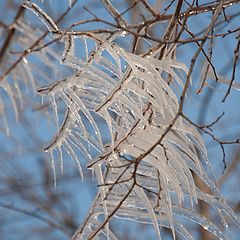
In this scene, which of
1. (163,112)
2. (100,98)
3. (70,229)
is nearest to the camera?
(163,112)

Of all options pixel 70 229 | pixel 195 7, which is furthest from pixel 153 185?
pixel 70 229

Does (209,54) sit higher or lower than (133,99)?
higher

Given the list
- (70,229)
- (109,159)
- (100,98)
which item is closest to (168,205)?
(109,159)

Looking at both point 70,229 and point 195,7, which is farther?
point 70,229

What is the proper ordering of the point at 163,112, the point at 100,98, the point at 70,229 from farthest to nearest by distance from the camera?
the point at 70,229 → the point at 100,98 → the point at 163,112

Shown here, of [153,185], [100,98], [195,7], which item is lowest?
[153,185]

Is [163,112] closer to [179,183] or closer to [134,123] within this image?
[134,123]

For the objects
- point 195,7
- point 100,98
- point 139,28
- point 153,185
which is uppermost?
point 195,7

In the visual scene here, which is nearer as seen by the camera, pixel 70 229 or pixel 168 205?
pixel 168 205

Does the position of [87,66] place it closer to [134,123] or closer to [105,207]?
[134,123]
